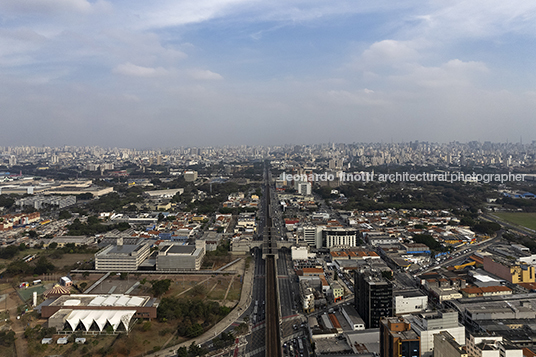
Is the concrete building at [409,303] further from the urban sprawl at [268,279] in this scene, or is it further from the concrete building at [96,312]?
the concrete building at [96,312]

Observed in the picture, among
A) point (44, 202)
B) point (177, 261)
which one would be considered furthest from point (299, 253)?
point (44, 202)

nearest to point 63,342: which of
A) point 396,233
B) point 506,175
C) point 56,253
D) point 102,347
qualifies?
point 102,347

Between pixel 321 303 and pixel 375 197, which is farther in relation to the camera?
pixel 375 197

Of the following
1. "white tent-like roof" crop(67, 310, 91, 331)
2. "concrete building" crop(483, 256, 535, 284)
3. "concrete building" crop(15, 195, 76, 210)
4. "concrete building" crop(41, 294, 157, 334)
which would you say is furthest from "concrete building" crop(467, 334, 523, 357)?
"concrete building" crop(15, 195, 76, 210)

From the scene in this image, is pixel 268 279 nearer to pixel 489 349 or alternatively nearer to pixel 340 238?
pixel 340 238

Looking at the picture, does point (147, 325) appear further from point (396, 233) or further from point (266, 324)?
point (396, 233)

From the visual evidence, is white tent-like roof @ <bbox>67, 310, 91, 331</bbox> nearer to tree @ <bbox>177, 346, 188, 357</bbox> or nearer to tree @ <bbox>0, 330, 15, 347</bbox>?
tree @ <bbox>0, 330, 15, 347</bbox>
